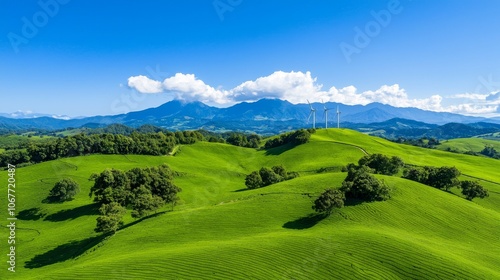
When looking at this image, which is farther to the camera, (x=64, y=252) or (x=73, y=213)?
(x=73, y=213)

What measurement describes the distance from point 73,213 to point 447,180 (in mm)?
107864

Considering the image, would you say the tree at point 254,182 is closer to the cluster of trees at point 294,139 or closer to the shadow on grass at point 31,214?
the shadow on grass at point 31,214

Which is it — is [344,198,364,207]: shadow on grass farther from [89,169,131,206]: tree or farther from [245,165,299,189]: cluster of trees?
[89,169,131,206]: tree

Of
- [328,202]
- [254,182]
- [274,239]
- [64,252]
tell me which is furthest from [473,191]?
[64,252]

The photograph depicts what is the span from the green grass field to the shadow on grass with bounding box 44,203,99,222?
34 cm

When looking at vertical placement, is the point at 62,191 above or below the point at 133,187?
below

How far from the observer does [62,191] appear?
91.1 meters

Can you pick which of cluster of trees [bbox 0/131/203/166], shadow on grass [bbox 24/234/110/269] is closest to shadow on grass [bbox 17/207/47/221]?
shadow on grass [bbox 24/234/110/269]

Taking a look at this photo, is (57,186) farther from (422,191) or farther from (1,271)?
(422,191)

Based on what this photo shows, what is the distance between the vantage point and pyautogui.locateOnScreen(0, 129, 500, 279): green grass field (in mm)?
37719

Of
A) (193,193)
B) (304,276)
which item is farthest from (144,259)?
(193,193)

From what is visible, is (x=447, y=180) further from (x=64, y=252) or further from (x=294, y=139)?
(x=294, y=139)

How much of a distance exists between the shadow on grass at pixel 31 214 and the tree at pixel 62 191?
244 inches

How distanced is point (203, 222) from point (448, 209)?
177 feet
